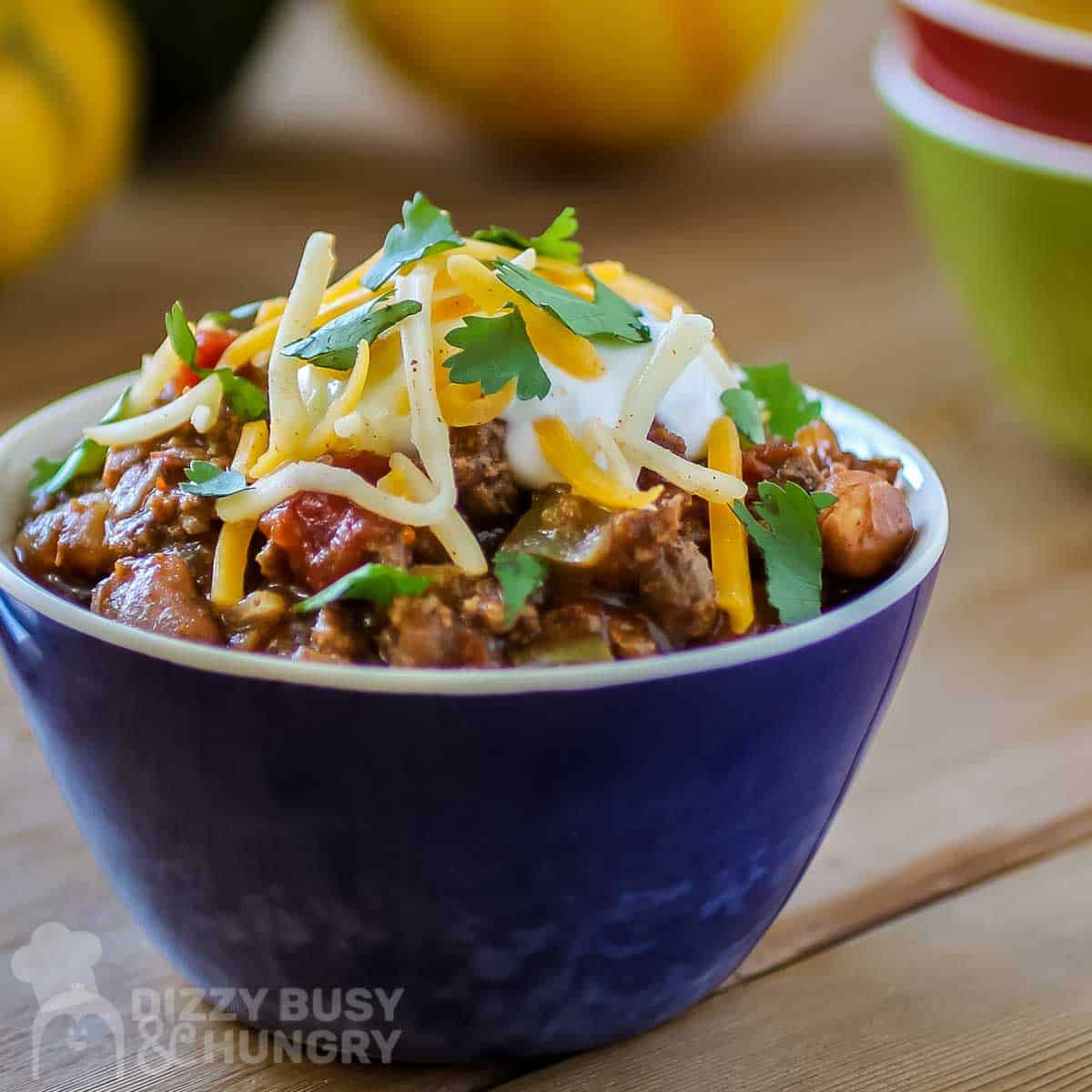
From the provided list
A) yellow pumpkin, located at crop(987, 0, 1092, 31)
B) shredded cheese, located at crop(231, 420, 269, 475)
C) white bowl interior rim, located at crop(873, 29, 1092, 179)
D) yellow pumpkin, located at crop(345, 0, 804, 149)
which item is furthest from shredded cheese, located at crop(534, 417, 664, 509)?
yellow pumpkin, located at crop(345, 0, 804, 149)

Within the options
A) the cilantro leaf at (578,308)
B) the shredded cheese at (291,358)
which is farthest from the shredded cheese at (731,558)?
the shredded cheese at (291,358)

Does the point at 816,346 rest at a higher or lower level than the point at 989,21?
lower

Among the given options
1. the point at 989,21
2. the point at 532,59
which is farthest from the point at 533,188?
the point at 989,21

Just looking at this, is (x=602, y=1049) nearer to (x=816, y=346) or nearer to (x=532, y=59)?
(x=816, y=346)

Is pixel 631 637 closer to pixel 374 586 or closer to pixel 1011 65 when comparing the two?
pixel 374 586

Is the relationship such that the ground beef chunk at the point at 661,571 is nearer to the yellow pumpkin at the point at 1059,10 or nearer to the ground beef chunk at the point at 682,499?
the ground beef chunk at the point at 682,499
